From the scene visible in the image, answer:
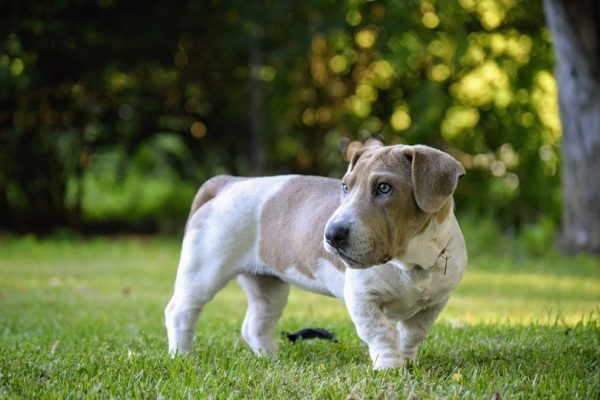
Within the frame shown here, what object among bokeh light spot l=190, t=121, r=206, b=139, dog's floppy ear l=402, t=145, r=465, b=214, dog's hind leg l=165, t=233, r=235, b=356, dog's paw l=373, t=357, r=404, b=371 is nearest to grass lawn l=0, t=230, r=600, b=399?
dog's paw l=373, t=357, r=404, b=371

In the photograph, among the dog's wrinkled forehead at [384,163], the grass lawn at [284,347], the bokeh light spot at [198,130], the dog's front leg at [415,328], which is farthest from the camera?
the bokeh light spot at [198,130]

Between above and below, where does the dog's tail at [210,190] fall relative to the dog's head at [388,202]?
below

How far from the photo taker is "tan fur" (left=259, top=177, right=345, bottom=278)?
16.5 ft

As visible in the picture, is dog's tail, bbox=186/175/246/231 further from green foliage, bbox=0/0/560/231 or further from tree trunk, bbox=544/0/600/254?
green foliage, bbox=0/0/560/231

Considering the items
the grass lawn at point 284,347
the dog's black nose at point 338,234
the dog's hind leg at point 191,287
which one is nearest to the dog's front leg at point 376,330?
the grass lawn at point 284,347

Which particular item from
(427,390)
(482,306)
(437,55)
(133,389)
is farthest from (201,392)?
(437,55)

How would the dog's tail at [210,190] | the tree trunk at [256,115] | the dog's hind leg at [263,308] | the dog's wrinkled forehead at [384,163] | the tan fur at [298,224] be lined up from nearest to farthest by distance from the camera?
the dog's wrinkled forehead at [384,163] → the tan fur at [298,224] → the dog's hind leg at [263,308] → the dog's tail at [210,190] → the tree trunk at [256,115]

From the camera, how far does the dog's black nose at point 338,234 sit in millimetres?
4156

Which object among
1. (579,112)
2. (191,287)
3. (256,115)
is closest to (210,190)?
(191,287)

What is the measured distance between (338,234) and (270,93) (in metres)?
10.7

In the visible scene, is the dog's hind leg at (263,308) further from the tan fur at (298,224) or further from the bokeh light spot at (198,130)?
the bokeh light spot at (198,130)

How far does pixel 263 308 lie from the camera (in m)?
5.70

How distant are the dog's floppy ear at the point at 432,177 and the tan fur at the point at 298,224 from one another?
0.75m

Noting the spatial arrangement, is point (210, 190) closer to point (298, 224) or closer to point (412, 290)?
point (298, 224)
